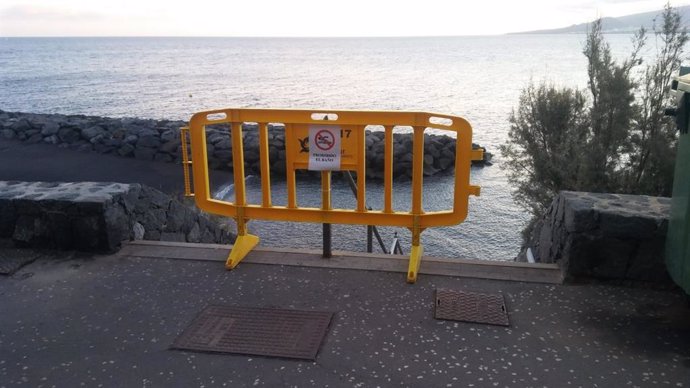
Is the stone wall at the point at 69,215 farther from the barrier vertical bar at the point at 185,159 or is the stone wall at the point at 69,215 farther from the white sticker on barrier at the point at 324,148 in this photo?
Answer: the white sticker on barrier at the point at 324,148

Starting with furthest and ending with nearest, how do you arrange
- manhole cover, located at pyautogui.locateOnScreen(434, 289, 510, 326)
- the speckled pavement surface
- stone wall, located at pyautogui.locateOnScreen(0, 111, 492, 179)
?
1. stone wall, located at pyautogui.locateOnScreen(0, 111, 492, 179)
2. manhole cover, located at pyautogui.locateOnScreen(434, 289, 510, 326)
3. the speckled pavement surface

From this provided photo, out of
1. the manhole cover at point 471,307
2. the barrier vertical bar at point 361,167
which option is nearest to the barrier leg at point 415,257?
the manhole cover at point 471,307

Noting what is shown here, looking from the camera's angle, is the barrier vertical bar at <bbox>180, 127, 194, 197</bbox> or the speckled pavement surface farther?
the barrier vertical bar at <bbox>180, 127, 194, 197</bbox>

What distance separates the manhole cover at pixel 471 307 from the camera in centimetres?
435

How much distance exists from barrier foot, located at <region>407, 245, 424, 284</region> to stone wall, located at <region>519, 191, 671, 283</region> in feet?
4.02

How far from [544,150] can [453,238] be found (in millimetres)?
4163

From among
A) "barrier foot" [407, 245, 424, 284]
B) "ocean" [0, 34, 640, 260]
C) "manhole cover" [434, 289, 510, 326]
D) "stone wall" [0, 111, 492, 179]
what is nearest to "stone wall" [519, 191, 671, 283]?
"manhole cover" [434, 289, 510, 326]

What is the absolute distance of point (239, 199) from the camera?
5.54m

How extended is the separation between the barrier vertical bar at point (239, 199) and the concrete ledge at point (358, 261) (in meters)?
0.09

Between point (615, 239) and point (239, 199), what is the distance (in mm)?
3285

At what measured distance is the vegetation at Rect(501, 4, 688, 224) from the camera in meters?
13.3

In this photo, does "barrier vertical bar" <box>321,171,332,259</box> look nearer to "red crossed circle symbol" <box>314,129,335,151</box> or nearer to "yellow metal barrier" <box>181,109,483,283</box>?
"yellow metal barrier" <box>181,109,483,283</box>

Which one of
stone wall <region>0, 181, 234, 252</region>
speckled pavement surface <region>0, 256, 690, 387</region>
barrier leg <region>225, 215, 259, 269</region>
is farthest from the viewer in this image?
stone wall <region>0, 181, 234, 252</region>

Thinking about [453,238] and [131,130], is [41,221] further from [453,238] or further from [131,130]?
[131,130]
